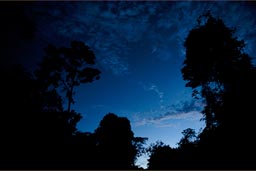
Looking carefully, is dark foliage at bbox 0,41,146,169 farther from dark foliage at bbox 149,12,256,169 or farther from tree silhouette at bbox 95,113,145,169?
tree silhouette at bbox 95,113,145,169

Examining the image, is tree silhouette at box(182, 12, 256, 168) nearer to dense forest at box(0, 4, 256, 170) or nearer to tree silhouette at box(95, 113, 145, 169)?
dense forest at box(0, 4, 256, 170)

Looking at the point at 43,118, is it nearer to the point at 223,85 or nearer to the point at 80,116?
the point at 80,116

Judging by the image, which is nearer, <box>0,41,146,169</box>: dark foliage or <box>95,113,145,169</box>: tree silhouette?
<box>0,41,146,169</box>: dark foliage

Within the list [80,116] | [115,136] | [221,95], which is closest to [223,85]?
[221,95]

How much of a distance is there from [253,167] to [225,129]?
10.2 feet

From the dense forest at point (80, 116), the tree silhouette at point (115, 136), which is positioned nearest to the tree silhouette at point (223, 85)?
the dense forest at point (80, 116)

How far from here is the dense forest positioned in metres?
12.5

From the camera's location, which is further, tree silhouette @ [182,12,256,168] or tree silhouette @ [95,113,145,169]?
tree silhouette @ [95,113,145,169]

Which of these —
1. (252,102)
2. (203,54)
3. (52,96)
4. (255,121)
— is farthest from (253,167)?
(52,96)

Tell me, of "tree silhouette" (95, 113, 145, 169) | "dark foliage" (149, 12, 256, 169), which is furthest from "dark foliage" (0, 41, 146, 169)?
"tree silhouette" (95, 113, 145, 169)

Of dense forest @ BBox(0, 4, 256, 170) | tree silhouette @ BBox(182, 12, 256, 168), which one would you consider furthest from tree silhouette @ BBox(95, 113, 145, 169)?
tree silhouette @ BBox(182, 12, 256, 168)

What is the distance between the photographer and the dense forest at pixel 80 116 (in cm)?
1247

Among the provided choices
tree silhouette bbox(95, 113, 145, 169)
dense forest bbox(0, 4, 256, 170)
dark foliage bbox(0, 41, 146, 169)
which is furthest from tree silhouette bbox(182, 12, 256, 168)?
tree silhouette bbox(95, 113, 145, 169)

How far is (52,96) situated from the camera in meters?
21.1
